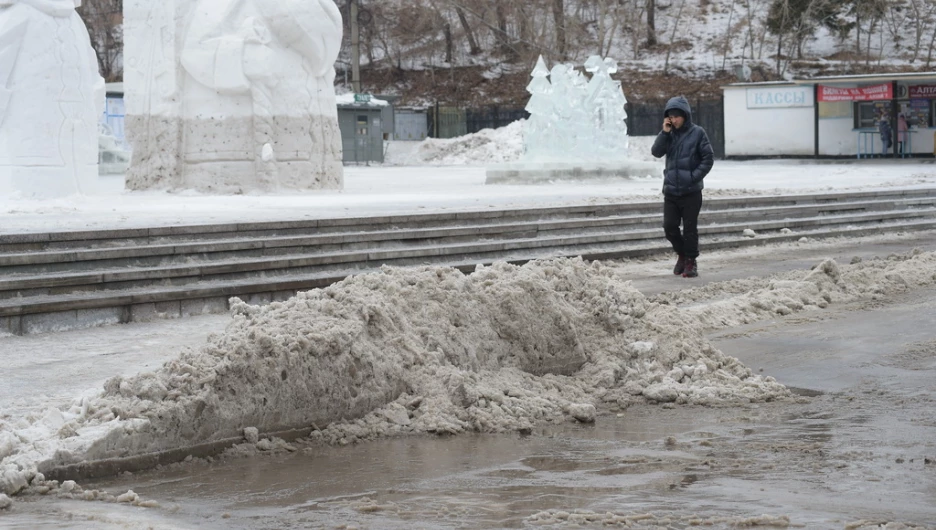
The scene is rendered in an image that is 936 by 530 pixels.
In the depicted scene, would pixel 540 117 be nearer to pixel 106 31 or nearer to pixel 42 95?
pixel 42 95

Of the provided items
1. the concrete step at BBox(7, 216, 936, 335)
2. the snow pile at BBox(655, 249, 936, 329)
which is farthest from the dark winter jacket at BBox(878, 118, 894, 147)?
the concrete step at BBox(7, 216, 936, 335)

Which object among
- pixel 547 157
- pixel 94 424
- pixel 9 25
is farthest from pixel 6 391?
pixel 547 157

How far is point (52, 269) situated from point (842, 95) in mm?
29624

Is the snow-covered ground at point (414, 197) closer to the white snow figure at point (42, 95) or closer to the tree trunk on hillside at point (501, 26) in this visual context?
the white snow figure at point (42, 95)

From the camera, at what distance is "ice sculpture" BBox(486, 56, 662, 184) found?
26969 millimetres

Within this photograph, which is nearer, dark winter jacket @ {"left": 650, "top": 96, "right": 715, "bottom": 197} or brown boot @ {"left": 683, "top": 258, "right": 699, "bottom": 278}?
dark winter jacket @ {"left": 650, "top": 96, "right": 715, "bottom": 197}

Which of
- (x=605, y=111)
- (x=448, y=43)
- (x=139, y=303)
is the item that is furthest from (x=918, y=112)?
(x=139, y=303)

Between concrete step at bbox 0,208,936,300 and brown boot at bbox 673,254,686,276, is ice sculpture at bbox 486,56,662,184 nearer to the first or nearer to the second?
concrete step at bbox 0,208,936,300

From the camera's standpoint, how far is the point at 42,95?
685 inches

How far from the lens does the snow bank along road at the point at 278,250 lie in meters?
10.3

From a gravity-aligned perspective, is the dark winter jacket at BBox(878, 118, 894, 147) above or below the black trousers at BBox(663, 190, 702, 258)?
above

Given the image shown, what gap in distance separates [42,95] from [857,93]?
25.2 metres

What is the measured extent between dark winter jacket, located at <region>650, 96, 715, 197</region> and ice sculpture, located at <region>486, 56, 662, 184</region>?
45.5 ft

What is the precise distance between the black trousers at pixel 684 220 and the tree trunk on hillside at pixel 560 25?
43470 millimetres
